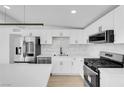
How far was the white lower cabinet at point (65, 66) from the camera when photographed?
5.61 m

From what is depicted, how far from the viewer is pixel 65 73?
561 centimetres

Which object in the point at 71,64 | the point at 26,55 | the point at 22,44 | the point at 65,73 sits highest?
the point at 22,44

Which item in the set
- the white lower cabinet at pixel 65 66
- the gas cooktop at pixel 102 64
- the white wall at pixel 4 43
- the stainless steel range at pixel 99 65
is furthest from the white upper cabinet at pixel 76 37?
the white wall at pixel 4 43

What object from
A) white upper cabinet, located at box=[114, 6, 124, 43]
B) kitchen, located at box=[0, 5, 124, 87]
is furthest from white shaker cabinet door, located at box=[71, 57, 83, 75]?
white upper cabinet, located at box=[114, 6, 124, 43]

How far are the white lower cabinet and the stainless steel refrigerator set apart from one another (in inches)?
33.8

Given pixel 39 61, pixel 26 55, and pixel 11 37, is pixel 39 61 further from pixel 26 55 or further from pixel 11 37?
pixel 11 37

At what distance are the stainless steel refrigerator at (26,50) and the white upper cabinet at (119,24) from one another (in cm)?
353

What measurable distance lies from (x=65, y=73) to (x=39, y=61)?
117 centimetres

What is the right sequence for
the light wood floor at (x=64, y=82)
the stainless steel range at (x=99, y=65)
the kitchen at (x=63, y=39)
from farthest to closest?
the light wood floor at (x=64, y=82) < the kitchen at (x=63, y=39) < the stainless steel range at (x=99, y=65)

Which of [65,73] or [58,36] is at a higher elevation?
[58,36]

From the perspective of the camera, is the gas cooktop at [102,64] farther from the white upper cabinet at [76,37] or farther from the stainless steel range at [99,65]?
the white upper cabinet at [76,37]

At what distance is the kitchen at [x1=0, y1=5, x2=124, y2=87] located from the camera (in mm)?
2955

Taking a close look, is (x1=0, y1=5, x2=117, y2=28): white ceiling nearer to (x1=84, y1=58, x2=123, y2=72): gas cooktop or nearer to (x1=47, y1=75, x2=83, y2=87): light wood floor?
(x1=84, y1=58, x2=123, y2=72): gas cooktop
